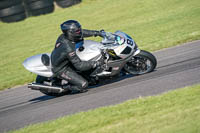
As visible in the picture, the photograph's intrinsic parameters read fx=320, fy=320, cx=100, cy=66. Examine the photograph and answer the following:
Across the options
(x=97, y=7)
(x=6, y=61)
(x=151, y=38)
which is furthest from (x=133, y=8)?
(x=6, y=61)

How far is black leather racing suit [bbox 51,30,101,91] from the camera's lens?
7633 mm

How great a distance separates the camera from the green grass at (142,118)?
16.0 feet

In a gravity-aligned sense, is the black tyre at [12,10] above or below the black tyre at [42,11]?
above

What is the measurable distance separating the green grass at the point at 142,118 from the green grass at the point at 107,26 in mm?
4964

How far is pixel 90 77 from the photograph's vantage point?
8.15 m

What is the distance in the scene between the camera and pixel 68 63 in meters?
8.08

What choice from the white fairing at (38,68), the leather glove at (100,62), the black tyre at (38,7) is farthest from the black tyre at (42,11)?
the leather glove at (100,62)

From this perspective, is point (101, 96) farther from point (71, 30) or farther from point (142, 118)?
point (142, 118)

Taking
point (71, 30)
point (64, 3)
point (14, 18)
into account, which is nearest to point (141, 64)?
point (71, 30)

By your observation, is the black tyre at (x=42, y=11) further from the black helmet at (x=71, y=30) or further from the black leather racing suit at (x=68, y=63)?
the black helmet at (x=71, y=30)

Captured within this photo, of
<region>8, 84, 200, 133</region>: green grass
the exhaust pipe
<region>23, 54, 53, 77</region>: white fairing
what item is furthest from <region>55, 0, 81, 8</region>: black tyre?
<region>8, 84, 200, 133</region>: green grass

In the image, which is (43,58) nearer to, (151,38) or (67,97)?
(67,97)

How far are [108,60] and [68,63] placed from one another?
1017 millimetres

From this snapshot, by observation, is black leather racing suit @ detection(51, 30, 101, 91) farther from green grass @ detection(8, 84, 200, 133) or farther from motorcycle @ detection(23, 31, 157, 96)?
green grass @ detection(8, 84, 200, 133)
